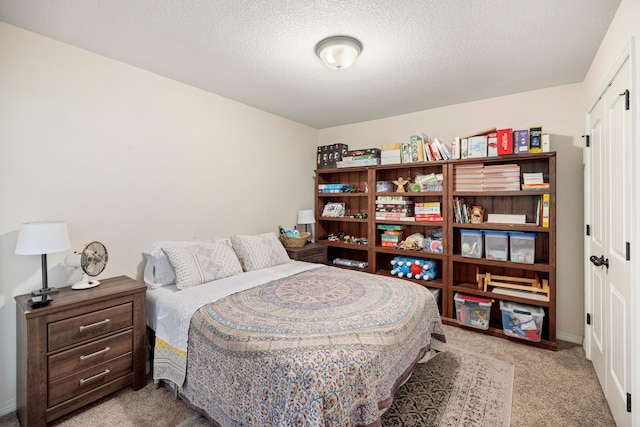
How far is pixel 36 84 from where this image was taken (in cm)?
203

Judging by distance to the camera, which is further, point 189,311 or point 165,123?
point 165,123

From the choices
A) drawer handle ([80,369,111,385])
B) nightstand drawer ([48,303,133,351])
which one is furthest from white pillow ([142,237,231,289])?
drawer handle ([80,369,111,385])

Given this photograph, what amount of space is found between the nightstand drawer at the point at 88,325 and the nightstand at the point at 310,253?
73.5 inches

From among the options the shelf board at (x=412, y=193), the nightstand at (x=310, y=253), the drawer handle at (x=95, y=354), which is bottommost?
the drawer handle at (x=95, y=354)

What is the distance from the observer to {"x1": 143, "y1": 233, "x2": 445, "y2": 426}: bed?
129 cm

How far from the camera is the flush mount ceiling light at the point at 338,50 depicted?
2.03 m

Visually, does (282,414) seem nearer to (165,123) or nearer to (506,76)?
(165,123)

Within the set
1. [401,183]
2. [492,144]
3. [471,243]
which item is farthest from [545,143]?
[401,183]

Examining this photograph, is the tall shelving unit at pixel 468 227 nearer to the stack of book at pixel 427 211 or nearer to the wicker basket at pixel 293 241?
the stack of book at pixel 427 211

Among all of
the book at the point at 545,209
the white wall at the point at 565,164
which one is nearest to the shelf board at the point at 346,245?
the book at the point at 545,209

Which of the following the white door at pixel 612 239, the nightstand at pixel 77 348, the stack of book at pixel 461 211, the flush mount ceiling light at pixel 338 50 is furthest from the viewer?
the stack of book at pixel 461 211

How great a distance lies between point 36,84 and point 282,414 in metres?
2.67

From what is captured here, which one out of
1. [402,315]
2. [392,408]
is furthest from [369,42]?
[392,408]

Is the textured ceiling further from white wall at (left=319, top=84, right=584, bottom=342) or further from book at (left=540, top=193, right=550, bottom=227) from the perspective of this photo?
book at (left=540, top=193, right=550, bottom=227)
